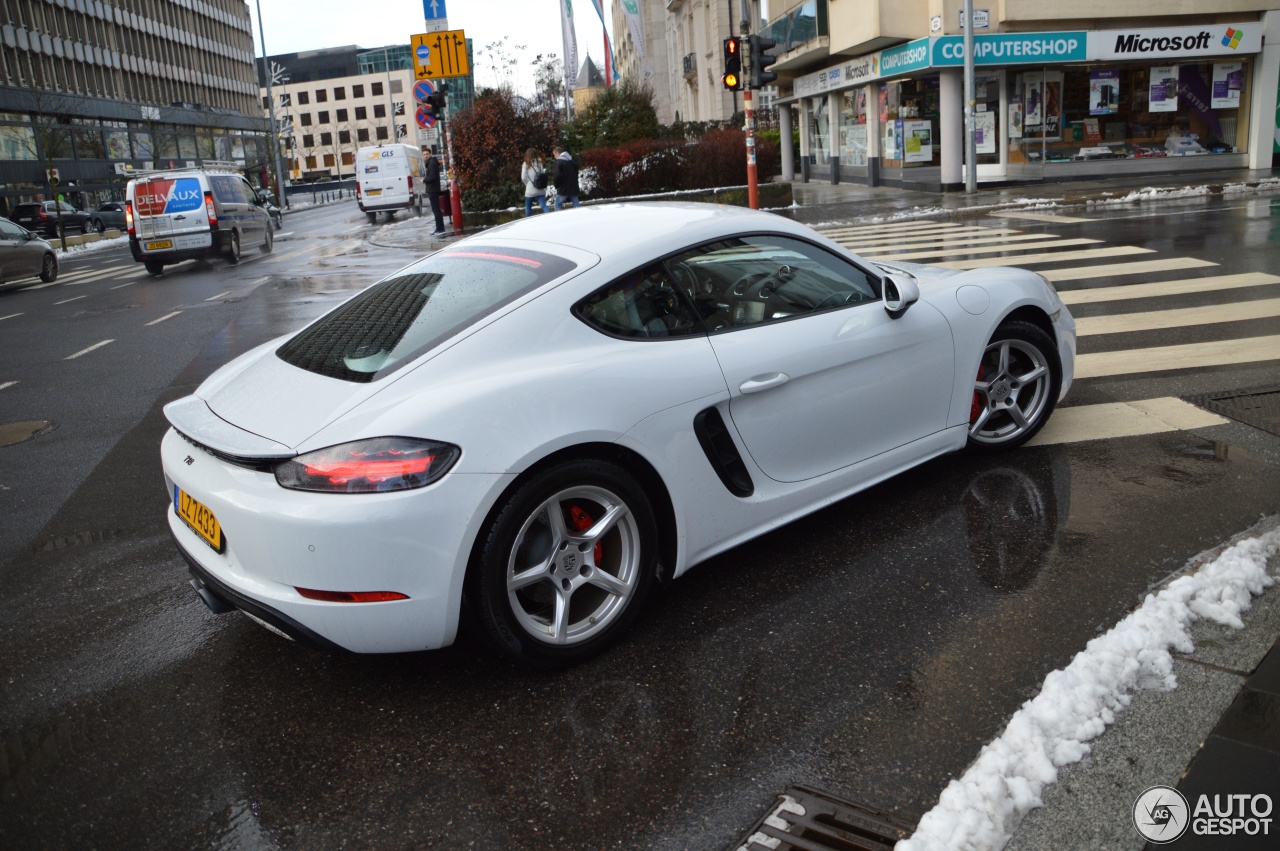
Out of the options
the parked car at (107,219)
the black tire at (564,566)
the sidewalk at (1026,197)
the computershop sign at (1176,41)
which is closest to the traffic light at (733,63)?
the sidewalk at (1026,197)

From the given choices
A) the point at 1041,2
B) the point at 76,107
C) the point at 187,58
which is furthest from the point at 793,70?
the point at 187,58

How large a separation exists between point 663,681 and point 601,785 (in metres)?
0.57

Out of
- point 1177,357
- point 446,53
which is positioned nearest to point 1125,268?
point 1177,357

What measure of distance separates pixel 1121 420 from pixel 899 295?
2195 mm

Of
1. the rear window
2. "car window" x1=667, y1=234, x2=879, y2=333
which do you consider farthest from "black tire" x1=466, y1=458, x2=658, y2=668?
"car window" x1=667, y1=234, x2=879, y2=333

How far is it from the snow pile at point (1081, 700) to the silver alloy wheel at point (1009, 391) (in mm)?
1416

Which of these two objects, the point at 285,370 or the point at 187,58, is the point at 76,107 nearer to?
the point at 187,58

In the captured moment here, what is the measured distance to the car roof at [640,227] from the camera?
12.7 feet

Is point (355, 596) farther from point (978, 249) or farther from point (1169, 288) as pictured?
point (978, 249)

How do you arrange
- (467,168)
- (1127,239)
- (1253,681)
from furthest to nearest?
(467,168) → (1127,239) → (1253,681)

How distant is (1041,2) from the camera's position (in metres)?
23.5

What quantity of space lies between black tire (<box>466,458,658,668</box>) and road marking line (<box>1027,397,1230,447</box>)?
9.25 feet

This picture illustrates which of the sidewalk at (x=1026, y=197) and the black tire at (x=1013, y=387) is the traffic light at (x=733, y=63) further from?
the black tire at (x=1013, y=387)

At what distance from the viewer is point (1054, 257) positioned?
12.0 metres
